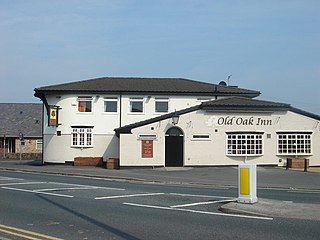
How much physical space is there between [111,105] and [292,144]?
15017mm

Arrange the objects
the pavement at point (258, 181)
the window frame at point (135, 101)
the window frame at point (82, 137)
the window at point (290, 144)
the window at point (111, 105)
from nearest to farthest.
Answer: the pavement at point (258, 181) < the window at point (290, 144) < the window frame at point (82, 137) < the window at point (111, 105) < the window frame at point (135, 101)

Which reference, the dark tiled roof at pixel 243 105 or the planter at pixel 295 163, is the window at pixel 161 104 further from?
the planter at pixel 295 163

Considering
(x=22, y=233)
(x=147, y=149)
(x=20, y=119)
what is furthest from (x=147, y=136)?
(x=20, y=119)

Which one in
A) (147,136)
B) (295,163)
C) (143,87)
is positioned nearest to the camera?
(295,163)

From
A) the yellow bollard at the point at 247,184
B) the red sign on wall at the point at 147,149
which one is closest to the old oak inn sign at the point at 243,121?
the red sign on wall at the point at 147,149

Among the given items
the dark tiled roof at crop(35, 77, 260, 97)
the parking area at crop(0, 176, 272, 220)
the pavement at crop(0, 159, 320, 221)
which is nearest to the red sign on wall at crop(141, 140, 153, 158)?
the pavement at crop(0, 159, 320, 221)

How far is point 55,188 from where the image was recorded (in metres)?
19.0

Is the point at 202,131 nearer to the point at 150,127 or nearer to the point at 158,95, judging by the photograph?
the point at 150,127

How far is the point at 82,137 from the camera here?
4084 centimetres

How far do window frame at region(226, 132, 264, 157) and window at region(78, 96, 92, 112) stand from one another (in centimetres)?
1218

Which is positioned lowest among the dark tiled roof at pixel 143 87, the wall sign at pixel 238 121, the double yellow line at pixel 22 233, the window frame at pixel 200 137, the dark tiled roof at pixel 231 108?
the double yellow line at pixel 22 233

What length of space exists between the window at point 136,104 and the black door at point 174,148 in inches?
256

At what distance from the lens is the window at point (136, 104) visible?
136 feet

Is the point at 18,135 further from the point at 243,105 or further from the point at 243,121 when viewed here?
the point at 243,105
